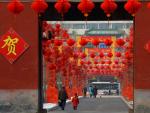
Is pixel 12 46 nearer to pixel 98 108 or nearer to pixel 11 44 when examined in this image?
pixel 11 44

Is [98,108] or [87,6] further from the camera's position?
[98,108]

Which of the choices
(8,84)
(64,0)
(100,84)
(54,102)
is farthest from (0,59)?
(100,84)

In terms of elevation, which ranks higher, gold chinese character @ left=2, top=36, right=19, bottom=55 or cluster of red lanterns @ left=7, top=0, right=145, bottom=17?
cluster of red lanterns @ left=7, top=0, right=145, bottom=17

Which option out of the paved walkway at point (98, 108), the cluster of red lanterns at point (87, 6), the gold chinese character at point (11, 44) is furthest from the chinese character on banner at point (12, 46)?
the paved walkway at point (98, 108)

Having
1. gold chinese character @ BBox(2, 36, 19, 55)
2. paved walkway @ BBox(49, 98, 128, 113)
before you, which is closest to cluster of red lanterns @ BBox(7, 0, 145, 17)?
gold chinese character @ BBox(2, 36, 19, 55)

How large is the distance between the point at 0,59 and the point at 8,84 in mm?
847

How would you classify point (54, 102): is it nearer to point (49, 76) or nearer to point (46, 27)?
point (49, 76)

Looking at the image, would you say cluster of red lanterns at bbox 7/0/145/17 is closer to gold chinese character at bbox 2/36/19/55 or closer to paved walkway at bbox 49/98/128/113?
gold chinese character at bbox 2/36/19/55

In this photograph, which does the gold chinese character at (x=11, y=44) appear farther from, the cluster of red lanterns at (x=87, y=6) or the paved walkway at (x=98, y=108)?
the paved walkway at (x=98, y=108)

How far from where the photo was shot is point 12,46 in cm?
1842

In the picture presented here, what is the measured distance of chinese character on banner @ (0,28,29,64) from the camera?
720 inches

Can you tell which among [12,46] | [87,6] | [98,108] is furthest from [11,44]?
[98,108]

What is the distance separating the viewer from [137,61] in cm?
1822

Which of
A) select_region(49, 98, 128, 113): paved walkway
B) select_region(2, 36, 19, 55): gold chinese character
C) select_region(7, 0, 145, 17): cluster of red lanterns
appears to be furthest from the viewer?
select_region(49, 98, 128, 113): paved walkway
